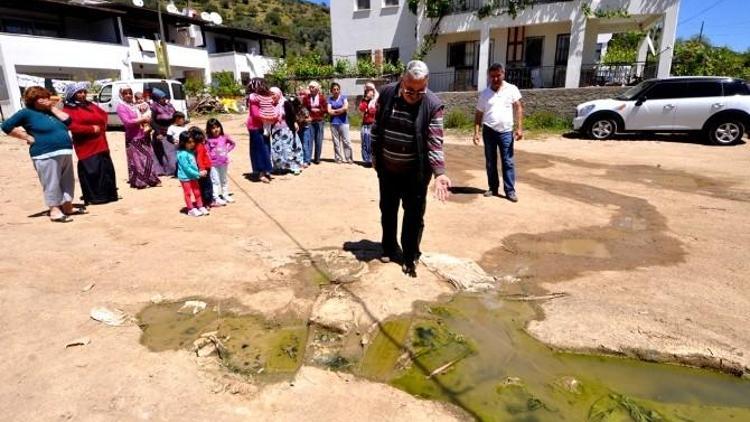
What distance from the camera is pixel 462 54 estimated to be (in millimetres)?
19766

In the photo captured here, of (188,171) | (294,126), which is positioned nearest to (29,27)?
(294,126)

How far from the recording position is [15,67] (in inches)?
789

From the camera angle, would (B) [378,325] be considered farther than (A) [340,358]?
Yes

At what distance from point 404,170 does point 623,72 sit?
15670 millimetres

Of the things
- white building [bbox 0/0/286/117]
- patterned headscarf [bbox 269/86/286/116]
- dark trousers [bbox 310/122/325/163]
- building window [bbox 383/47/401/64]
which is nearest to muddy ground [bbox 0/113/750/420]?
patterned headscarf [bbox 269/86/286/116]

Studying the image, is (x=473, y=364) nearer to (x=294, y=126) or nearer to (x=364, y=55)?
(x=294, y=126)

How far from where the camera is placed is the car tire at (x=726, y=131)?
34.9 feet

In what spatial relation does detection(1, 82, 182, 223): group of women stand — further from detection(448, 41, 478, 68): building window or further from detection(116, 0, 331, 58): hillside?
detection(116, 0, 331, 58): hillside

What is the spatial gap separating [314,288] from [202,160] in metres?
3.00

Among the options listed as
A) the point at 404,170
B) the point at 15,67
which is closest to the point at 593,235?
the point at 404,170

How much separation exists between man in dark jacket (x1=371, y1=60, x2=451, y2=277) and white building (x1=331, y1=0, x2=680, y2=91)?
15.1 metres

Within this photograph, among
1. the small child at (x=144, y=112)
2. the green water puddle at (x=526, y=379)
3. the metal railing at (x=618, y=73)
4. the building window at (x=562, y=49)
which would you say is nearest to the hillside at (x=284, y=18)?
the building window at (x=562, y=49)

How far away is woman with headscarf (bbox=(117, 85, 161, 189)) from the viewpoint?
270 inches

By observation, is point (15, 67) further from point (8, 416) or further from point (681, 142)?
point (681, 142)
